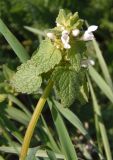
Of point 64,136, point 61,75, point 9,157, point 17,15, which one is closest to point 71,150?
point 64,136

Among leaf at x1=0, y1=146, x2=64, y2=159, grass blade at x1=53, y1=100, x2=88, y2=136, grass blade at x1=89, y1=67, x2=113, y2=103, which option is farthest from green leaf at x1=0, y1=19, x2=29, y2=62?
grass blade at x1=89, y1=67, x2=113, y2=103

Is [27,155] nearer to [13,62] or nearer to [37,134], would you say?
[37,134]

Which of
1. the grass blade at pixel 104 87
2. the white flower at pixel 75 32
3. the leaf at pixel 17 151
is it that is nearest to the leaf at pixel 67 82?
the white flower at pixel 75 32

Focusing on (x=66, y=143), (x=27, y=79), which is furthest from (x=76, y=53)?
(x=66, y=143)

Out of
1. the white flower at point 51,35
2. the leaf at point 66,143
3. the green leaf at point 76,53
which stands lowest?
the leaf at point 66,143

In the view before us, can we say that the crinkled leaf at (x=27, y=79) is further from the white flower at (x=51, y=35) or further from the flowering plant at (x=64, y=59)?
the white flower at (x=51, y=35)

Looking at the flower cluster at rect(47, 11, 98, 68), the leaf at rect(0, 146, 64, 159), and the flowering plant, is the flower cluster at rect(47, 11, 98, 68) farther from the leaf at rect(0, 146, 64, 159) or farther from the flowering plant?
the leaf at rect(0, 146, 64, 159)
